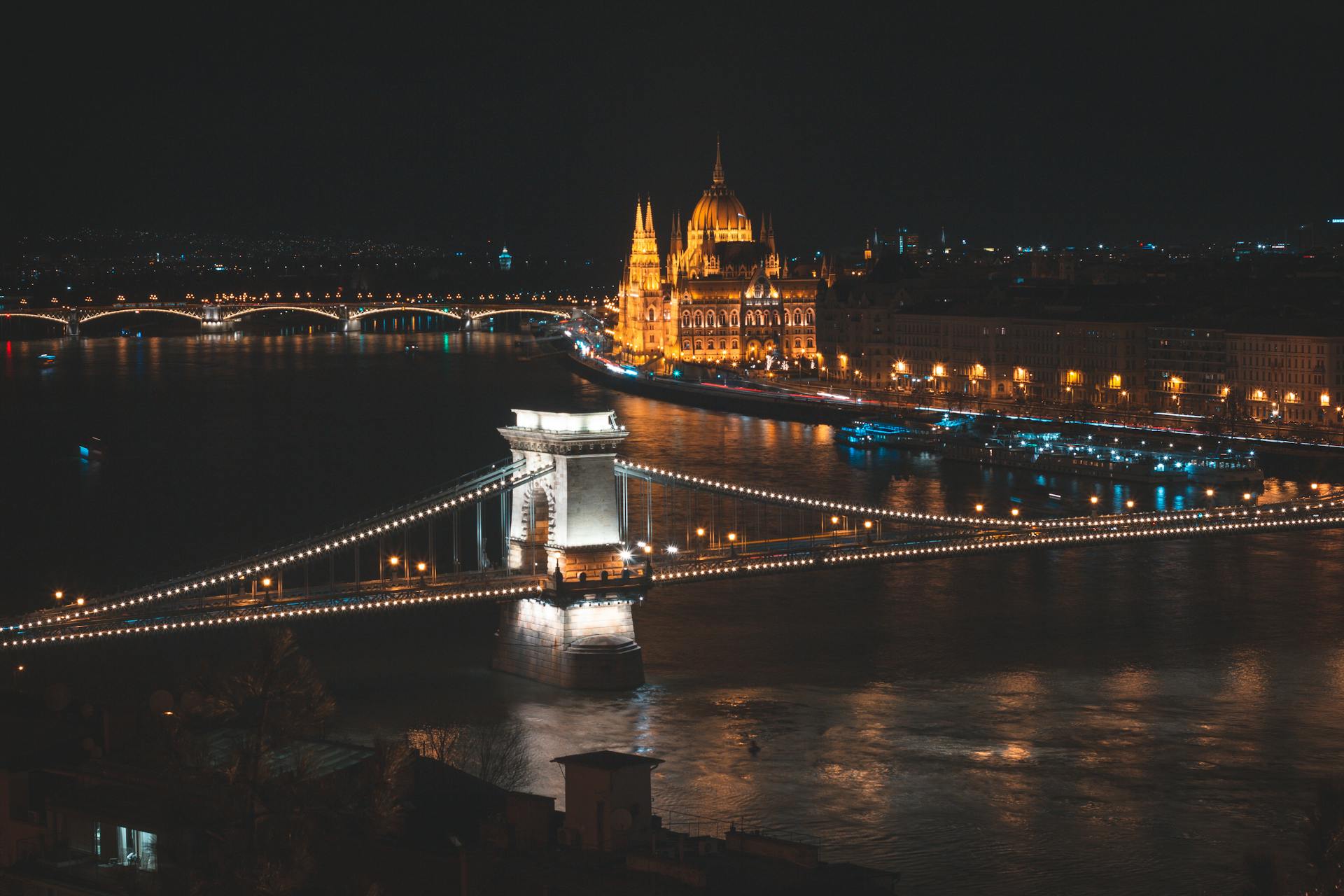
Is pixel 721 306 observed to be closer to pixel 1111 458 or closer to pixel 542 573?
pixel 1111 458

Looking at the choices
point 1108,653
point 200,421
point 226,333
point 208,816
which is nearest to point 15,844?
point 208,816

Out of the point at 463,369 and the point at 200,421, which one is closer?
the point at 200,421

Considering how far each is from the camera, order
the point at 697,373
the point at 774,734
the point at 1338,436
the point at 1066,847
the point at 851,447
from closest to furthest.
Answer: the point at 1066,847
the point at 774,734
the point at 1338,436
the point at 851,447
the point at 697,373

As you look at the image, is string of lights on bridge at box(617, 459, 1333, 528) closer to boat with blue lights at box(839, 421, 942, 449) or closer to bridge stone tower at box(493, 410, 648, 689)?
bridge stone tower at box(493, 410, 648, 689)

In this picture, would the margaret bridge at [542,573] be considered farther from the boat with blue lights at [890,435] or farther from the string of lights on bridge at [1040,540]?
the boat with blue lights at [890,435]

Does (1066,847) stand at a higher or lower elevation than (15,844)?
lower

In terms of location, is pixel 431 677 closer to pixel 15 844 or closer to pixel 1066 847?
pixel 1066 847

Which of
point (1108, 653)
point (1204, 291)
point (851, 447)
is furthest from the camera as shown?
point (1204, 291)
